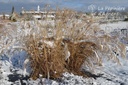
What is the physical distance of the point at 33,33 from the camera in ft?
16.5

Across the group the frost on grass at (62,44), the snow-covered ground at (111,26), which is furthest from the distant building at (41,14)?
the snow-covered ground at (111,26)

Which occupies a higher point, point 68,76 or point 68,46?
point 68,46

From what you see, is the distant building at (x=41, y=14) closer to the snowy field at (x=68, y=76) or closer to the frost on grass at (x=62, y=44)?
the frost on grass at (x=62, y=44)

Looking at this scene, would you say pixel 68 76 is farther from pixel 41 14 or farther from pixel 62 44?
pixel 41 14

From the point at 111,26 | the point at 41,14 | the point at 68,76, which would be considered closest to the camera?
the point at 68,76

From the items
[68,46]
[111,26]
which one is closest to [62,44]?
[68,46]

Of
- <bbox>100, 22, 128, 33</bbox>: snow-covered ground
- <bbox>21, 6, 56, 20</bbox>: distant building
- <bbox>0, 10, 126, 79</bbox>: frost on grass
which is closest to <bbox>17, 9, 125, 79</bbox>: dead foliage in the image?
<bbox>0, 10, 126, 79</bbox>: frost on grass

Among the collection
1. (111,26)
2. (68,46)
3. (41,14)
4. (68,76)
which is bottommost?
(68,76)

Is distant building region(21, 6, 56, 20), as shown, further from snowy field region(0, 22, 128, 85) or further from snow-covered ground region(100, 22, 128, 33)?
snow-covered ground region(100, 22, 128, 33)

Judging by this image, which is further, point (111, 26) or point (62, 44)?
point (111, 26)

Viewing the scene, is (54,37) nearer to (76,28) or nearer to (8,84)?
(76,28)

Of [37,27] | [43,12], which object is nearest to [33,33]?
[37,27]

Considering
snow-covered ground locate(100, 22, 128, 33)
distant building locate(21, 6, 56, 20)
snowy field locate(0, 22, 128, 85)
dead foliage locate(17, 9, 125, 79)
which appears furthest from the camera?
snow-covered ground locate(100, 22, 128, 33)

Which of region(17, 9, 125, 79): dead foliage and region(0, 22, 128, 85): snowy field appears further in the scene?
region(17, 9, 125, 79): dead foliage
